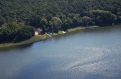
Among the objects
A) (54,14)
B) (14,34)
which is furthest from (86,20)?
(14,34)

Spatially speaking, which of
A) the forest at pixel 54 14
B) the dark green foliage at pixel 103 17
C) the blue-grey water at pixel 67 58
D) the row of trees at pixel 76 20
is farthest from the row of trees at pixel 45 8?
the blue-grey water at pixel 67 58

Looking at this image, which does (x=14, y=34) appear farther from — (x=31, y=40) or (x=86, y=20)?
(x=86, y=20)

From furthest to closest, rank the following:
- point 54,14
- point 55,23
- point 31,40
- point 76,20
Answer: point 54,14 < point 76,20 < point 55,23 < point 31,40

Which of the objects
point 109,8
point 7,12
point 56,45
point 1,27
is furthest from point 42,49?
point 109,8

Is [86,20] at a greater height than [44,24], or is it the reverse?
[44,24]

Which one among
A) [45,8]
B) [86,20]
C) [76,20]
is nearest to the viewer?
[76,20]
